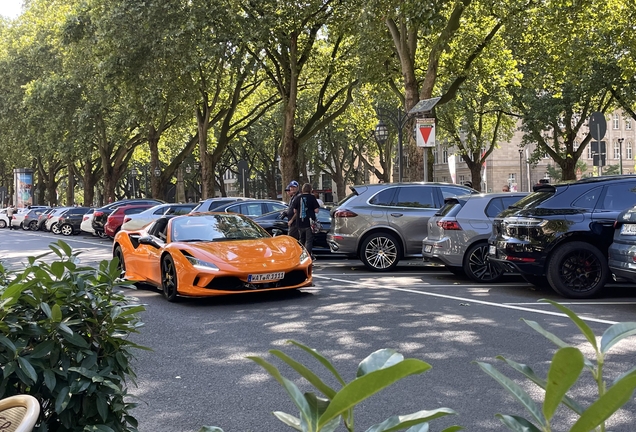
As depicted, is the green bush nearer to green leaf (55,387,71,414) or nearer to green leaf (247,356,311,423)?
green leaf (55,387,71,414)

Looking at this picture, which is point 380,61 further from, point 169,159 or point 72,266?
point 169,159

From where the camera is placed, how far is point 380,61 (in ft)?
82.2

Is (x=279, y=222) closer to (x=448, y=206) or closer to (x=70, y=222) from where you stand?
(x=448, y=206)

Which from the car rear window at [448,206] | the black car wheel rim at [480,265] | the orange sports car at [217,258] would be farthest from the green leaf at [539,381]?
the car rear window at [448,206]

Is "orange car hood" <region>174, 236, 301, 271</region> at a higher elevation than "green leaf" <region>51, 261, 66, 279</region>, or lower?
lower

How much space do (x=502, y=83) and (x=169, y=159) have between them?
42427 mm

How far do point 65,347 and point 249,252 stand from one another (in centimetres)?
717

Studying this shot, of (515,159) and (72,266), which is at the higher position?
(515,159)

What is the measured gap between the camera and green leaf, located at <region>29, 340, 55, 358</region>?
9.48ft

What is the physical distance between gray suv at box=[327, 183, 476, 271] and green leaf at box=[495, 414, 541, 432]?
524 inches

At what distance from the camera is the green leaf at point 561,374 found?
0.88m

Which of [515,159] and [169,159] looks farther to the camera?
[515,159]

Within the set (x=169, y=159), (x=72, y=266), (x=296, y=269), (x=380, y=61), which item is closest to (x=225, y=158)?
(x=169, y=159)

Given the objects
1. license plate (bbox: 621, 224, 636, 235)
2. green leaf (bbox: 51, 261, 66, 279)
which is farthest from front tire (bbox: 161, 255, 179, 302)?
green leaf (bbox: 51, 261, 66, 279)
